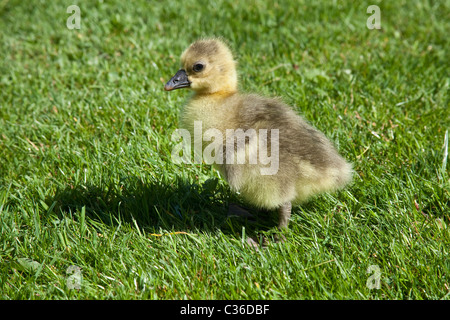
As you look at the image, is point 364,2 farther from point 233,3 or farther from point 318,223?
point 318,223

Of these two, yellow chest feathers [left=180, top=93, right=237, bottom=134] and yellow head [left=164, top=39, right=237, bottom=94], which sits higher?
yellow head [left=164, top=39, right=237, bottom=94]

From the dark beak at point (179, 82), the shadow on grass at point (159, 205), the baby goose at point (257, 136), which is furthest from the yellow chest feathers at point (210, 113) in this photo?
the shadow on grass at point (159, 205)

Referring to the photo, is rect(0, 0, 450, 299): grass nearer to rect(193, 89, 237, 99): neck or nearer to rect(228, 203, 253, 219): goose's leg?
rect(228, 203, 253, 219): goose's leg

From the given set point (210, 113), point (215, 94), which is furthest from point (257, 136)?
point (215, 94)

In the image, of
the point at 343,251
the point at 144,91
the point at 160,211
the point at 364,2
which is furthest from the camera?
the point at 364,2

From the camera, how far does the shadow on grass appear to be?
3.37 m

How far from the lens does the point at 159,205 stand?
3.47m

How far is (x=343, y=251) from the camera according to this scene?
2.96 m

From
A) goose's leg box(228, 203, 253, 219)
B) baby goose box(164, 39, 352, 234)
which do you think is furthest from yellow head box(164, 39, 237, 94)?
goose's leg box(228, 203, 253, 219)

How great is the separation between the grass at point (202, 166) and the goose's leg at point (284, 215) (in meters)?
0.06

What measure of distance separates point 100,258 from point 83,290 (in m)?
0.22

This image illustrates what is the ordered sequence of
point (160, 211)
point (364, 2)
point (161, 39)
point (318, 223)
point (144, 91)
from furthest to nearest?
point (364, 2)
point (161, 39)
point (144, 91)
point (160, 211)
point (318, 223)

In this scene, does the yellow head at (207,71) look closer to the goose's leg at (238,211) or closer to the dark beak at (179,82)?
the dark beak at (179,82)

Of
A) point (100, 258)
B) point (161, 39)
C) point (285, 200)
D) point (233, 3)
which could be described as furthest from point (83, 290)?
point (233, 3)
